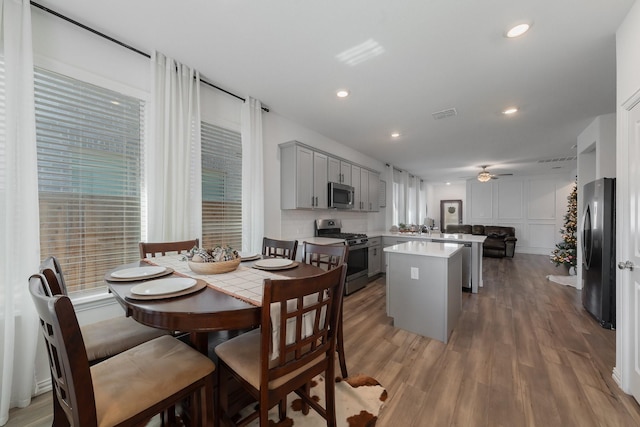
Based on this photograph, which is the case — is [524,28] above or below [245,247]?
above

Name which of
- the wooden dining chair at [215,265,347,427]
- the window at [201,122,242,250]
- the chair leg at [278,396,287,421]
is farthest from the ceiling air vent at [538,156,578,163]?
the chair leg at [278,396,287,421]

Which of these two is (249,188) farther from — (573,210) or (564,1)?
(573,210)

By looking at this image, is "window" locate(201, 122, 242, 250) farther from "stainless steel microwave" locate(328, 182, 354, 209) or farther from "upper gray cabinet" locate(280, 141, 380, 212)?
"stainless steel microwave" locate(328, 182, 354, 209)

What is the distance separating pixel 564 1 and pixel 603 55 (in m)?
1.02

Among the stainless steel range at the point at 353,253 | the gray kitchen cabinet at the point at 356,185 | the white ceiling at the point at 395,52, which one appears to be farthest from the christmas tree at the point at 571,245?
the gray kitchen cabinet at the point at 356,185

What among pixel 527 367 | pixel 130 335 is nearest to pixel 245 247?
pixel 130 335

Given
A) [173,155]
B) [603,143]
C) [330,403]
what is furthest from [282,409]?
[603,143]

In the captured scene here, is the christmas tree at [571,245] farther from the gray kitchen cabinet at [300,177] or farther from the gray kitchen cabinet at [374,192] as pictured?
the gray kitchen cabinet at [300,177]

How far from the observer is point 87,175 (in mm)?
1978

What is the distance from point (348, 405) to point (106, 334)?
60.5 inches

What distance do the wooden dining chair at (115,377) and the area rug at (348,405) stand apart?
22.1 inches

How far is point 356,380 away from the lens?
1.86m

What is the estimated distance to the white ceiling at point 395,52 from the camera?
1721 millimetres

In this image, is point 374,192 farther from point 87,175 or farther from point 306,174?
point 87,175
